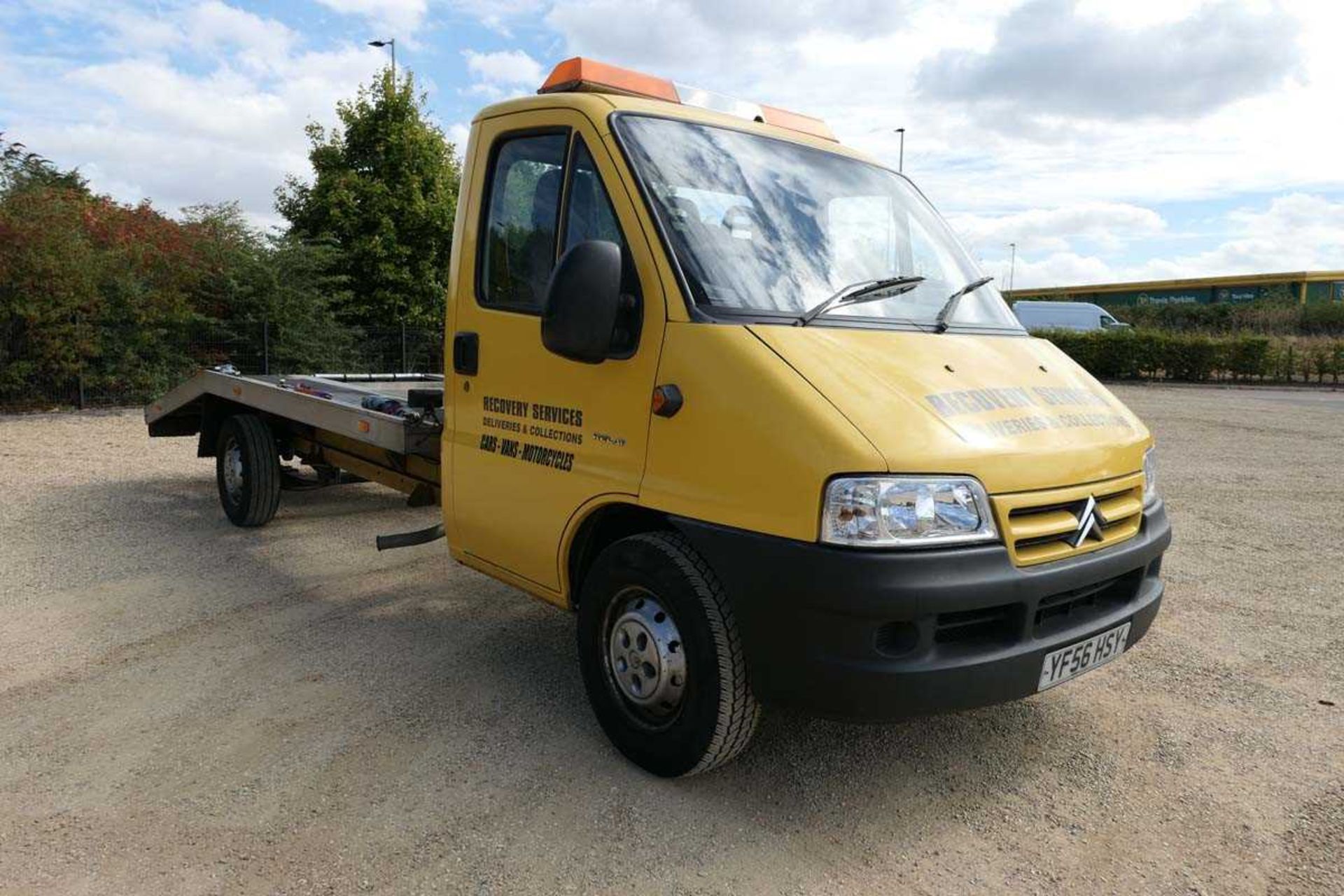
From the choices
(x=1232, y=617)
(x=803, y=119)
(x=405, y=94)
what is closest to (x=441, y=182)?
(x=405, y=94)

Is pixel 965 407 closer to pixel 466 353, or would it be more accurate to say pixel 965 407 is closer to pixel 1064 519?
pixel 1064 519

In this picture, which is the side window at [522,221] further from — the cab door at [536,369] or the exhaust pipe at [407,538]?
the exhaust pipe at [407,538]

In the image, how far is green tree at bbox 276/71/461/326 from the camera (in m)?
18.4

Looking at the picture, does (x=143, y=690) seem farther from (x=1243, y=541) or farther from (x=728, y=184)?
(x=1243, y=541)

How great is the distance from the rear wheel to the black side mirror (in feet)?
13.9

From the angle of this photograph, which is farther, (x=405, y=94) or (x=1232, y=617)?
(x=405, y=94)

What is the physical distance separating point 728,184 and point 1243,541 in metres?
5.47

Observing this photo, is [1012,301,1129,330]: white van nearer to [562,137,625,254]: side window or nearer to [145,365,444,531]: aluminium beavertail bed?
[145,365,444,531]: aluminium beavertail bed

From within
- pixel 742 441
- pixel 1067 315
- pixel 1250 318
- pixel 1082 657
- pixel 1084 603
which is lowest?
pixel 1082 657

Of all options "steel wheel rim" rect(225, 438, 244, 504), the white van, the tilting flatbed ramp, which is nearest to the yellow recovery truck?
the tilting flatbed ramp

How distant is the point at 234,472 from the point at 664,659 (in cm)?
499

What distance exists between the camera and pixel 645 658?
329 cm

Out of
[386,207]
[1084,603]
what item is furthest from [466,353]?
[386,207]

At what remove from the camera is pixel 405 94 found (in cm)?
1895
